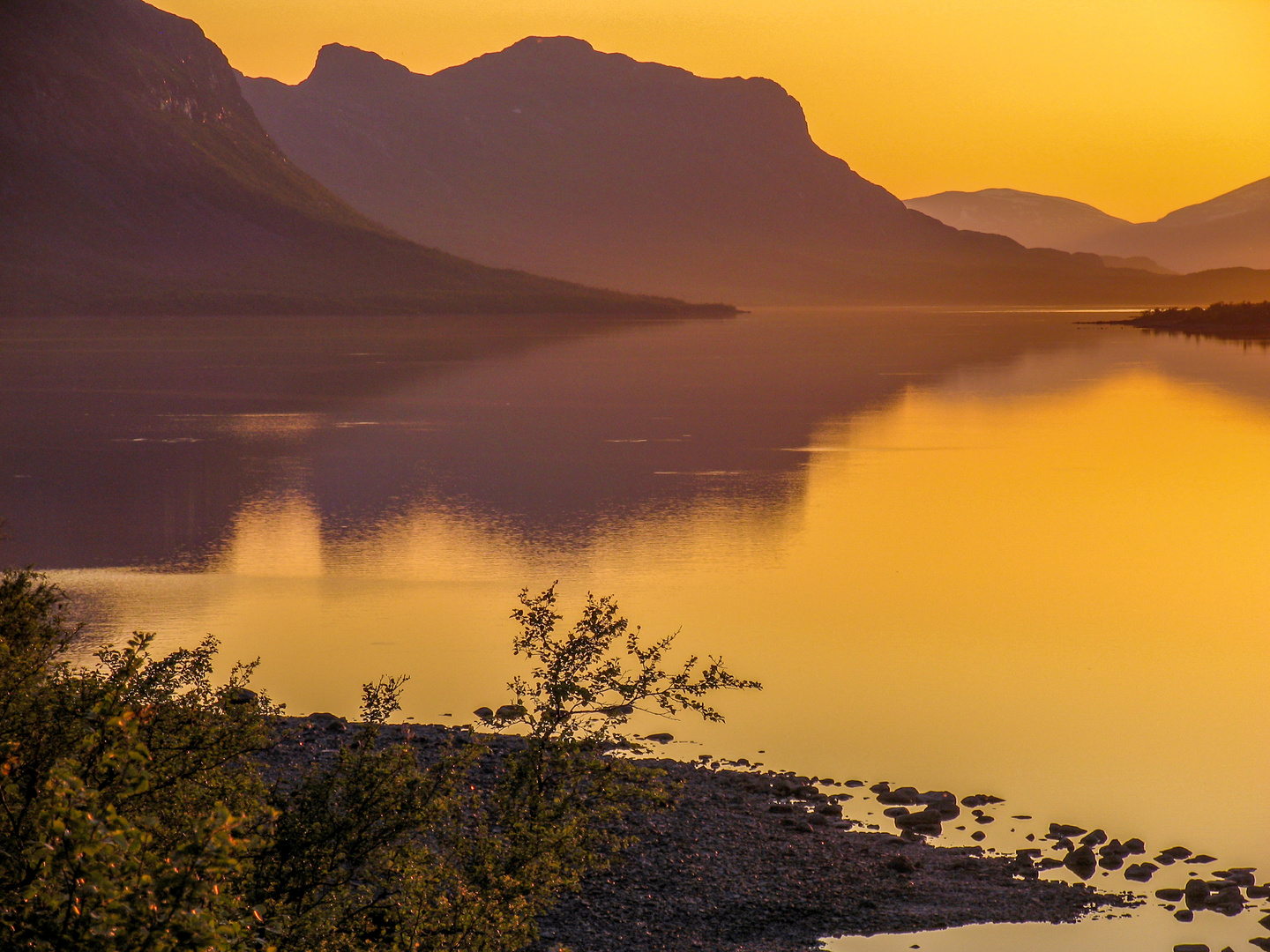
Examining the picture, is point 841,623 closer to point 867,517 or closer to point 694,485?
point 867,517

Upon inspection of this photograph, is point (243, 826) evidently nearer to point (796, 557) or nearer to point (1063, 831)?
point (1063, 831)

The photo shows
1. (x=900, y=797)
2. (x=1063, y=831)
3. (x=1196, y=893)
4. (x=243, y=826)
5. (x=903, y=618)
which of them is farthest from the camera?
(x=903, y=618)

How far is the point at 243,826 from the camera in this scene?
24.0 ft

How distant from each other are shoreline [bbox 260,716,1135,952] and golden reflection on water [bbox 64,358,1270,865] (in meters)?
1.76

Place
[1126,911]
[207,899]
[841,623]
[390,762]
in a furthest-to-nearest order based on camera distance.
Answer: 1. [841,623]
2. [1126,911]
3. [390,762]
4. [207,899]

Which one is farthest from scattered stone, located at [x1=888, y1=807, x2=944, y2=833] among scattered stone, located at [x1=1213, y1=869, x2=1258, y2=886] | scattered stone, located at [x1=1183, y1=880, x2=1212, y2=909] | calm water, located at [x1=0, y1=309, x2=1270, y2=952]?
scattered stone, located at [x1=1213, y1=869, x2=1258, y2=886]

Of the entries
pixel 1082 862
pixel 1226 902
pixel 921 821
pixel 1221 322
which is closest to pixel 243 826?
pixel 921 821

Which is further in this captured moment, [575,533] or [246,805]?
[575,533]

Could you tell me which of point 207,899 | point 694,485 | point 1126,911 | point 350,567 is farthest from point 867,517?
point 207,899

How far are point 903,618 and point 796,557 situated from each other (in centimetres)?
424

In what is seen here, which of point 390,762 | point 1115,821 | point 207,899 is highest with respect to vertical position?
point 207,899

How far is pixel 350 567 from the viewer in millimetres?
22531

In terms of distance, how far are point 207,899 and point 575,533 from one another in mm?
20080

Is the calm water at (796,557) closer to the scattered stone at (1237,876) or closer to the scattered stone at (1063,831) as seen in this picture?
the scattered stone at (1063,831)
